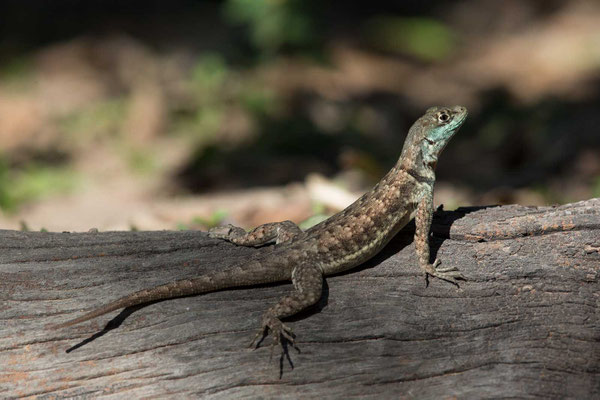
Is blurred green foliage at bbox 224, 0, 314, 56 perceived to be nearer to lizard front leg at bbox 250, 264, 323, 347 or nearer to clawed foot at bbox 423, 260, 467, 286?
lizard front leg at bbox 250, 264, 323, 347

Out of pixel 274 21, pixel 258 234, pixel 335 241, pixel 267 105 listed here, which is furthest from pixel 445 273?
pixel 274 21

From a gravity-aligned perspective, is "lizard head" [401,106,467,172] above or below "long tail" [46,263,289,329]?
above

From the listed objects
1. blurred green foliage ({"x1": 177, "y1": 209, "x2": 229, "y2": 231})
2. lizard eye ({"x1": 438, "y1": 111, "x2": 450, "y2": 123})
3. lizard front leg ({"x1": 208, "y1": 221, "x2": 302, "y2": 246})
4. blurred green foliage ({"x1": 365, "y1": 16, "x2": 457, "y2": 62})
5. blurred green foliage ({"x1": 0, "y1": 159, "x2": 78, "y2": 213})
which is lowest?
lizard front leg ({"x1": 208, "y1": 221, "x2": 302, "y2": 246})

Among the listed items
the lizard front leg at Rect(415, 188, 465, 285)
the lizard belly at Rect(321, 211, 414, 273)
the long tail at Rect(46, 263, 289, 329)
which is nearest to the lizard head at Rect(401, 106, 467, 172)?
the lizard front leg at Rect(415, 188, 465, 285)

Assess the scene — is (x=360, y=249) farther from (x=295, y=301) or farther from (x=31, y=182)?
(x=31, y=182)

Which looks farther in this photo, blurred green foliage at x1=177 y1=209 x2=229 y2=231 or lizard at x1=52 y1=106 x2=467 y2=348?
blurred green foliage at x1=177 y1=209 x2=229 y2=231
